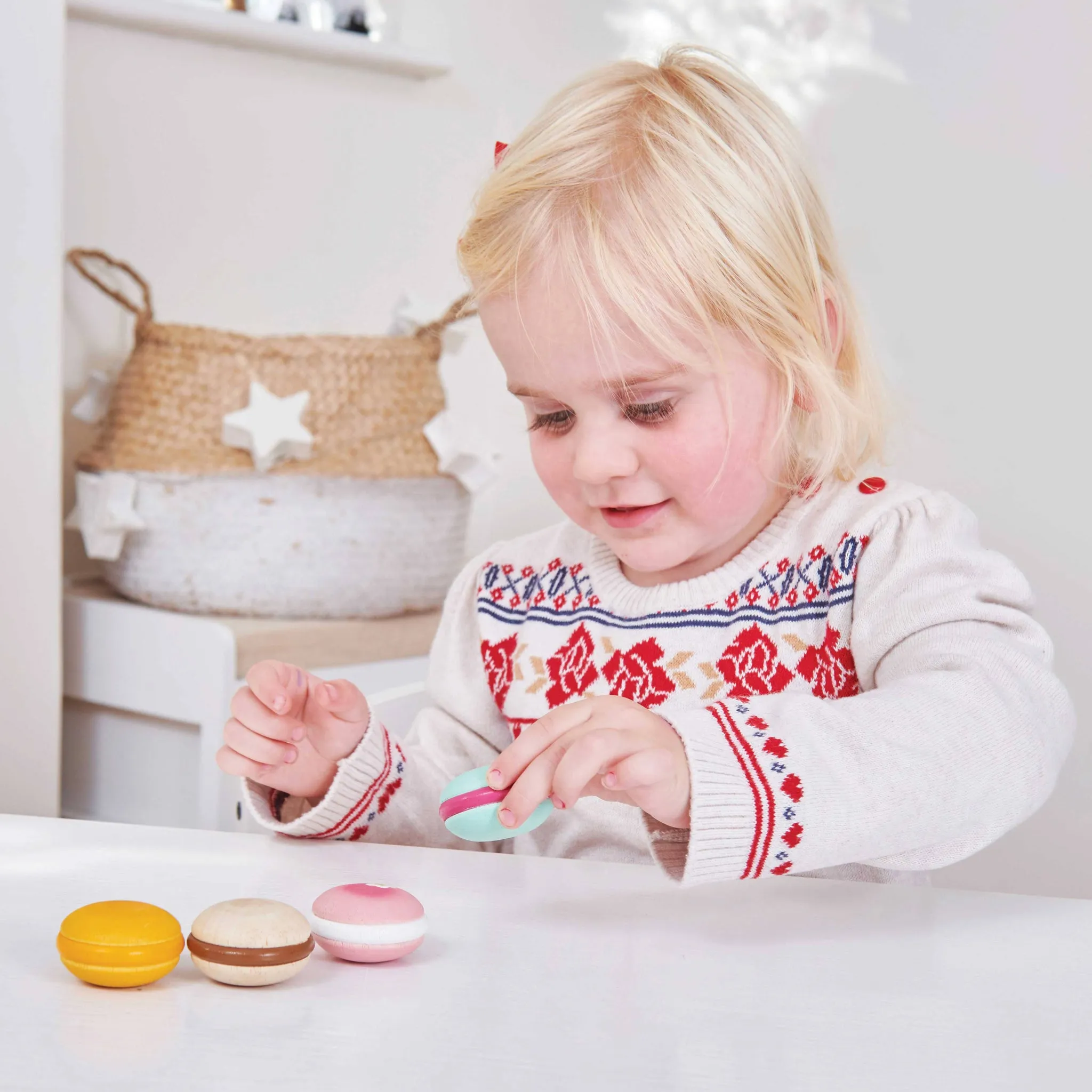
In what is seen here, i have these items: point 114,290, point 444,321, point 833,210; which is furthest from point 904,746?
point 114,290

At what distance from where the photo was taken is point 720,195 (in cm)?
71

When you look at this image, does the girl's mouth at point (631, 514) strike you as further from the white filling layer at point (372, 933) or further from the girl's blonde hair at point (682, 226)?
the white filling layer at point (372, 933)

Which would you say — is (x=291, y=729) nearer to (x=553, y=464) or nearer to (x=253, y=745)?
(x=253, y=745)

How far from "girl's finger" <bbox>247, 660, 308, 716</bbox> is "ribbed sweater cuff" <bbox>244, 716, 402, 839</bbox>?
0.05 m

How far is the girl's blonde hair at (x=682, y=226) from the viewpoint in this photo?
0.68m

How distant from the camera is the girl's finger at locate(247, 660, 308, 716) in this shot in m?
0.65

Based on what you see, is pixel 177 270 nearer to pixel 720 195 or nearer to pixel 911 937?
pixel 720 195

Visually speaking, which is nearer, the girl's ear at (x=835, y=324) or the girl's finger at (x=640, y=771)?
the girl's finger at (x=640, y=771)

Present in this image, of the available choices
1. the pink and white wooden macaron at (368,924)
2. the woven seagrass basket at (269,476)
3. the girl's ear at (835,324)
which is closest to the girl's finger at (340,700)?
the pink and white wooden macaron at (368,924)

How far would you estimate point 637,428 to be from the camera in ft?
2.27

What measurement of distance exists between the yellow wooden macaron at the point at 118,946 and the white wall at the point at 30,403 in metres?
0.88

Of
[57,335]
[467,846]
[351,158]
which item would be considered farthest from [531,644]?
[351,158]

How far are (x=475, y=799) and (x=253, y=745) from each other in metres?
0.22

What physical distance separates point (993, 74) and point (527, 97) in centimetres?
80
